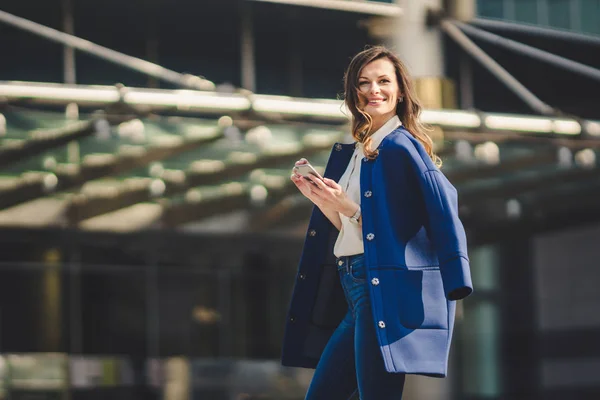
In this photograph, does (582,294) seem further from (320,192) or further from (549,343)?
(320,192)

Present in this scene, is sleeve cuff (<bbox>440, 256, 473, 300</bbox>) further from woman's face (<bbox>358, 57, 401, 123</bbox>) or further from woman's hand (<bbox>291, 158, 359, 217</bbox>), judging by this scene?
woman's face (<bbox>358, 57, 401, 123</bbox>)

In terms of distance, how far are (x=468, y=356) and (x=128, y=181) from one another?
21.9 feet

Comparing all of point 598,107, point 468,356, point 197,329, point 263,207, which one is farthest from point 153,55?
point 468,356

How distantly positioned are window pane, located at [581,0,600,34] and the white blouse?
12.7 meters

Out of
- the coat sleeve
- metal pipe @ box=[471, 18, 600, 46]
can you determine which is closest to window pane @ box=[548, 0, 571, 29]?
metal pipe @ box=[471, 18, 600, 46]

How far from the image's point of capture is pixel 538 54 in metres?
12.8

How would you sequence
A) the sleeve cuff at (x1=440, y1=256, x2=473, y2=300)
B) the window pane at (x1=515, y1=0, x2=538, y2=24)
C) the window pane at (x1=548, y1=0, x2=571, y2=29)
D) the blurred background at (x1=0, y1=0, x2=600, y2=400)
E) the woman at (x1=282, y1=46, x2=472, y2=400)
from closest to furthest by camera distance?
the sleeve cuff at (x1=440, y1=256, x2=473, y2=300), the woman at (x1=282, y1=46, x2=472, y2=400), the blurred background at (x1=0, y1=0, x2=600, y2=400), the window pane at (x1=515, y1=0, x2=538, y2=24), the window pane at (x1=548, y1=0, x2=571, y2=29)

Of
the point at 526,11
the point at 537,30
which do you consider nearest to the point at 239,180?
the point at 537,30

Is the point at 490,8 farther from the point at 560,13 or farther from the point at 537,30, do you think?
the point at 560,13

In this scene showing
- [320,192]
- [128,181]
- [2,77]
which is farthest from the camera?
[128,181]

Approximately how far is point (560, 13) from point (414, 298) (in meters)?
13.1

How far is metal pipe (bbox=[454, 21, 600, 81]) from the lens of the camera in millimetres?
12359

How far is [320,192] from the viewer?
330 centimetres

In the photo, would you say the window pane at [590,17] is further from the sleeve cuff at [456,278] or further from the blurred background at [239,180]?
the sleeve cuff at [456,278]
